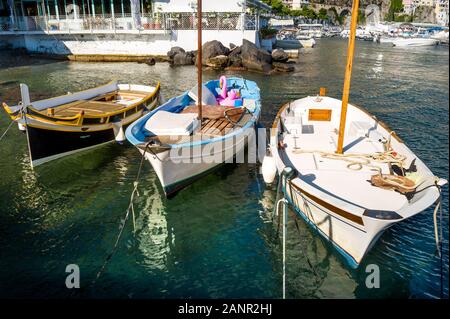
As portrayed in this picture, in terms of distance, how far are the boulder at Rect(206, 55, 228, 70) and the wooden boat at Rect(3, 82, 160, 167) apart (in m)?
19.9

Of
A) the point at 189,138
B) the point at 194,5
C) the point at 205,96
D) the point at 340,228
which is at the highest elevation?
the point at 194,5

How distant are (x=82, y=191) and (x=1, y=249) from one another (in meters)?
3.67

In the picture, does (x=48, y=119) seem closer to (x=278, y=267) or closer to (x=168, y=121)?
(x=168, y=121)

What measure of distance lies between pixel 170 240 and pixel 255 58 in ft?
100.0

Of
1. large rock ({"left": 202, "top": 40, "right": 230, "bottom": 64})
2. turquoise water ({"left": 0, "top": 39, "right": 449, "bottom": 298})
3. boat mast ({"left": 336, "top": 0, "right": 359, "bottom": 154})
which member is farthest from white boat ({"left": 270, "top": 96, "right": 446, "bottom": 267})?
large rock ({"left": 202, "top": 40, "right": 230, "bottom": 64})

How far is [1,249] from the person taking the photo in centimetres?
1013

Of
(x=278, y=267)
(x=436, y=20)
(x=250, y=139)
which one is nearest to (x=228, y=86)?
(x=250, y=139)

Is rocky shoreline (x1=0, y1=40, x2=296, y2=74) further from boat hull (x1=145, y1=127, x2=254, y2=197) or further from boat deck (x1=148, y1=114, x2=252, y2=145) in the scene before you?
boat hull (x1=145, y1=127, x2=254, y2=197)

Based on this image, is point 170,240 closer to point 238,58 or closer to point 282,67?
point 282,67

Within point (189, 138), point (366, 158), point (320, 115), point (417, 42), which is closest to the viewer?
point (366, 158)

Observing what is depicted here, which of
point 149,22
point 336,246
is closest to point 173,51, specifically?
point 149,22

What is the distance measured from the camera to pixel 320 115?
1514cm

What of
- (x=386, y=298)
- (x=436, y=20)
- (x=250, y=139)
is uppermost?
(x=436, y=20)

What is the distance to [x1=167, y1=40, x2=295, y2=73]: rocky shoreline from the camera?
1492 inches
